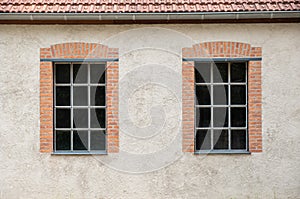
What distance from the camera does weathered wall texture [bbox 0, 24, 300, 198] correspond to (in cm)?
767

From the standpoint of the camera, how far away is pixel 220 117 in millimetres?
7855

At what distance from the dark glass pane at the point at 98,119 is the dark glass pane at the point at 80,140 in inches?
9.2

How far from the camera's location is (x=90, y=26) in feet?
25.3

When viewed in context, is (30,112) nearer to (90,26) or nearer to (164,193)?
(90,26)

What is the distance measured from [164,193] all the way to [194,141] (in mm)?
1093

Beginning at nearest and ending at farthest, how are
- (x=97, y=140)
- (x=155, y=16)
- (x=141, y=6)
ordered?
1. (x=155, y=16)
2. (x=141, y=6)
3. (x=97, y=140)

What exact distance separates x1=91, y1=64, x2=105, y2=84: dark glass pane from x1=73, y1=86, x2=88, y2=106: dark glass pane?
0.24m

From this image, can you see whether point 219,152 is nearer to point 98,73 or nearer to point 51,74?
point 98,73

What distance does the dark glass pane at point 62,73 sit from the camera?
7.87 metres

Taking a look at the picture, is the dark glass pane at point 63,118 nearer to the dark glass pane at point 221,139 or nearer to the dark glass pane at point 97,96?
the dark glass pane at point 97,96

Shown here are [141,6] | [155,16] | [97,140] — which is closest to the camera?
[155,16]

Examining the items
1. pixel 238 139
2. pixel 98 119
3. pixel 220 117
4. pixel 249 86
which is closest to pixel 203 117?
pixel 220 117

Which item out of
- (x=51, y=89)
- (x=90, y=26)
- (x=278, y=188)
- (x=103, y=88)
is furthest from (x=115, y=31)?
(x=278, y=188)

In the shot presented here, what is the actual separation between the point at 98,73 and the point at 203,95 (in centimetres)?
200
